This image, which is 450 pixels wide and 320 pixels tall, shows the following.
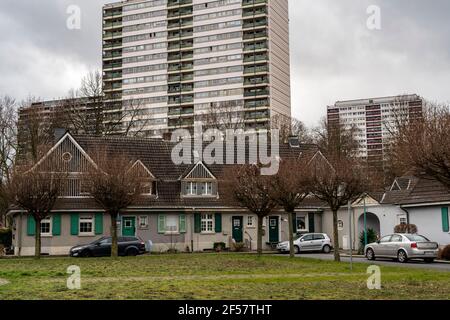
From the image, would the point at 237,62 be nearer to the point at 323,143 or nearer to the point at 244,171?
the point at 323,143

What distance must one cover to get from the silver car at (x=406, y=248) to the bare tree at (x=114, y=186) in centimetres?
1332

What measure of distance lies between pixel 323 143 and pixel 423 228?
91.7ft

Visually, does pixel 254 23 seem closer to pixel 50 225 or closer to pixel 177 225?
pixel 177 225

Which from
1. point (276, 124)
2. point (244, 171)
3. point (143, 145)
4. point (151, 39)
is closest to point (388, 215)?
point (244, 171)

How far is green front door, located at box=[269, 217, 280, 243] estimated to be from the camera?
46.4 meters

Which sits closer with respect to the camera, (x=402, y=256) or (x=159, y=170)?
(x=402, y=256)

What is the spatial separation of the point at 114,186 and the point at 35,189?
4198mm

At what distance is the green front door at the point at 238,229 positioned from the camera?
45125 millimetres

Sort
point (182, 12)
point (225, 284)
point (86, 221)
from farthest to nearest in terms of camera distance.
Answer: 1. point (182, 12)
2. point (86, 221)
3. point (225, 284)

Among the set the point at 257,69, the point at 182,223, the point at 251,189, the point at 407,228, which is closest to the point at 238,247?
the point at 182,223

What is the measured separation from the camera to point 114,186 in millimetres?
32438

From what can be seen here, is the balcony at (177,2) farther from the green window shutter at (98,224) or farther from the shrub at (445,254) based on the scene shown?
the shrub at (445,254)

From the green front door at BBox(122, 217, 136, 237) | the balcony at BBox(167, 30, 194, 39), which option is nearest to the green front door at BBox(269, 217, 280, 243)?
the green front door at BBox(122, 217, 136, 237)
